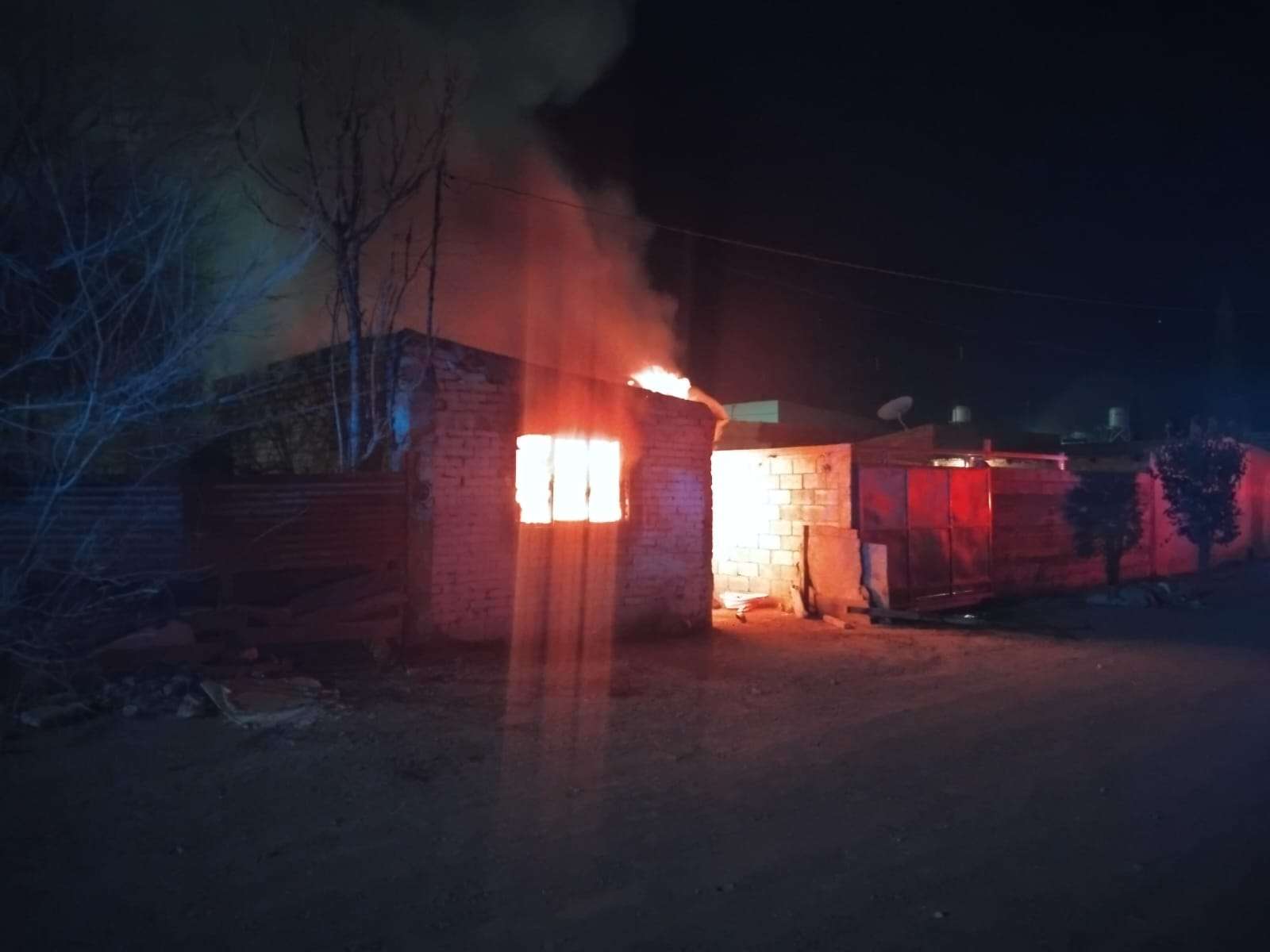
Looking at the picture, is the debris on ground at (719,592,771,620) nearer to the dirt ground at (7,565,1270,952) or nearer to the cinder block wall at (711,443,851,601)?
the cinder block wall at (711,443,851,601)

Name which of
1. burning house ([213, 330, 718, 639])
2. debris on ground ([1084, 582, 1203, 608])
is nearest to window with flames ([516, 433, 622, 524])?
burning house ([213, 330, 718, 639])

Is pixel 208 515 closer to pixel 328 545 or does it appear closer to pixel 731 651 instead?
pixel 328 545

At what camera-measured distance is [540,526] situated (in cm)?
984

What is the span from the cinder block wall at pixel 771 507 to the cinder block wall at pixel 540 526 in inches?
72.1

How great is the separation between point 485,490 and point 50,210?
14.5 ft

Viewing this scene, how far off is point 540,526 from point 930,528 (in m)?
6.24

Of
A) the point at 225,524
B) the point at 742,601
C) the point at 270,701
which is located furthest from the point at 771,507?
the point at 270,701

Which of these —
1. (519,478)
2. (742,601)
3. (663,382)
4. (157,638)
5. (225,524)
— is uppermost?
(663,382)

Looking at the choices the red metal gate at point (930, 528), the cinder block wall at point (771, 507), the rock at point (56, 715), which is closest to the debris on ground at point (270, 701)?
the rock at point (56, 715)

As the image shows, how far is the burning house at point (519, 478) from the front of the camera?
355 inches

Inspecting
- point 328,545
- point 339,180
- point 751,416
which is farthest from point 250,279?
A: point 751,416

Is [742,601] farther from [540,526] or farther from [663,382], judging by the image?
[540,526]

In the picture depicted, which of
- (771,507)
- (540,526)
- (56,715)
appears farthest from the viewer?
(771,507)

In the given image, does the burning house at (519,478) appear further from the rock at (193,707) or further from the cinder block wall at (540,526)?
the rock at (193,707)
